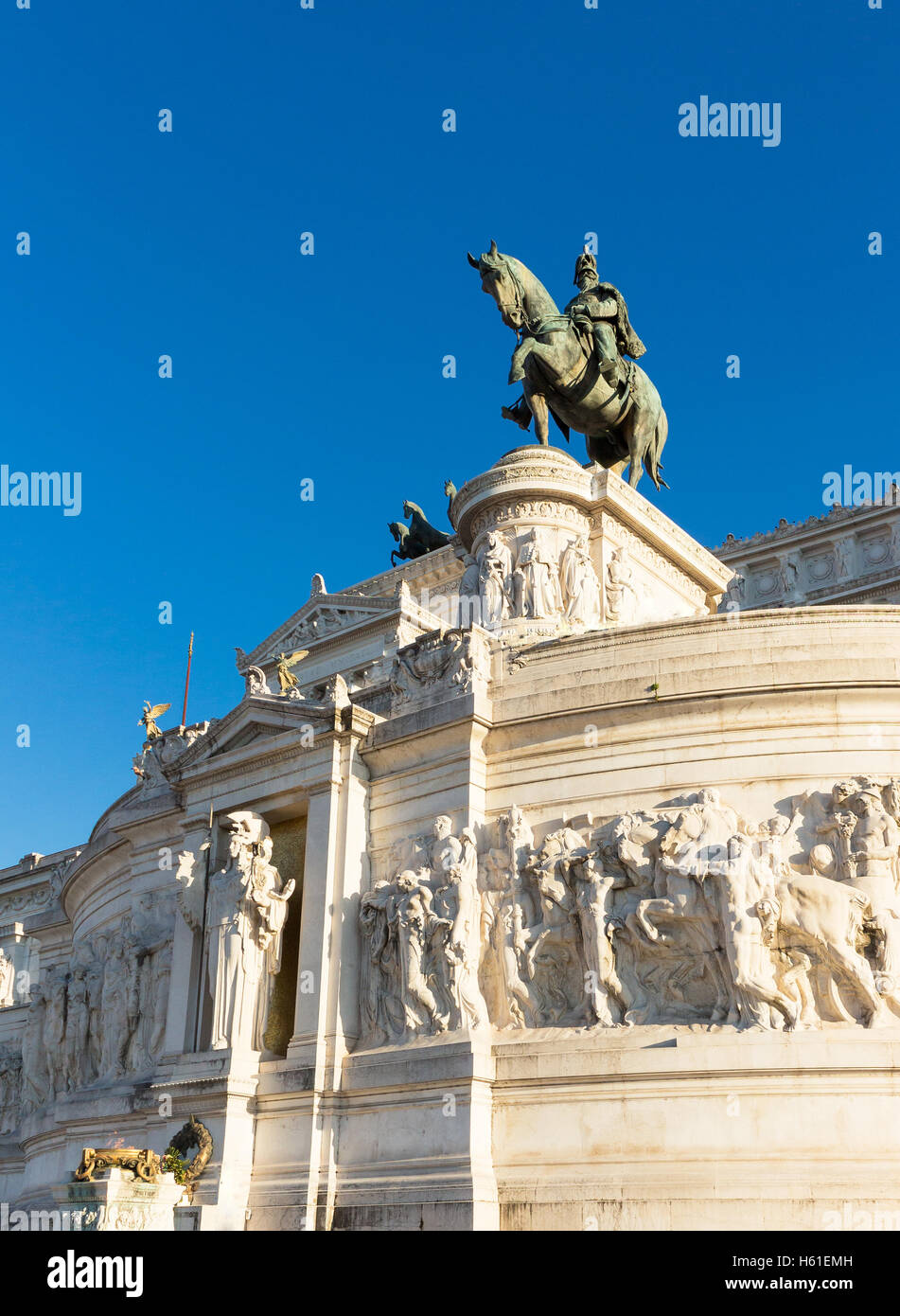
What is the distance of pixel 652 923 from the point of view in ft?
56.2

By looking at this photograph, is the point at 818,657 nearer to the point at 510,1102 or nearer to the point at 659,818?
the point at 659,818

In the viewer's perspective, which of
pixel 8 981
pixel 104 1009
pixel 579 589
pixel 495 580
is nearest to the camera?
pixel 104 1009

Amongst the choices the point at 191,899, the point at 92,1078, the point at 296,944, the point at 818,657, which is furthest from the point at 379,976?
the point at 92,1078

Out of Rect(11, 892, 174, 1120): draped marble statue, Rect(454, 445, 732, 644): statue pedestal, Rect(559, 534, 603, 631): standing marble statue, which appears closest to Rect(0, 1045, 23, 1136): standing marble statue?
Rect(11, 892, 174, 1120): draped marble statue

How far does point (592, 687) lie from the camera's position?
1911cm

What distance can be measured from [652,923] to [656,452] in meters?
20.5

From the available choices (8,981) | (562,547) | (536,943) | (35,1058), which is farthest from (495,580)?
(8,981)

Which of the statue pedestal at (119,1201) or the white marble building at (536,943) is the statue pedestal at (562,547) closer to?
the white marble building at (536,943)

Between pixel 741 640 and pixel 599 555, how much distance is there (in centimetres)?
1220

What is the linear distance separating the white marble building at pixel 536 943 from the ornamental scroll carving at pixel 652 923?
0.14 feet

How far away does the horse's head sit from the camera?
34.0m

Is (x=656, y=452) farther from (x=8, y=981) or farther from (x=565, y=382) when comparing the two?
(x=8, y=981)

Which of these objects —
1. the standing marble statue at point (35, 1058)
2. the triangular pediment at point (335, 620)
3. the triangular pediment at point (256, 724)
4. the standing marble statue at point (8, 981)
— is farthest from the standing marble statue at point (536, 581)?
the standing marble statue at point (8, 981)

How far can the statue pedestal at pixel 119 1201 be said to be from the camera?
55.0ft
